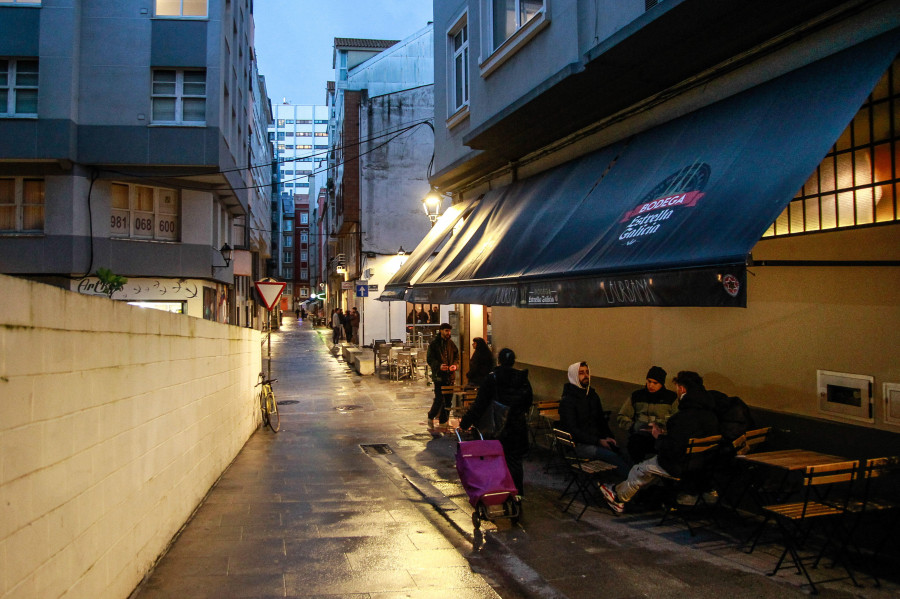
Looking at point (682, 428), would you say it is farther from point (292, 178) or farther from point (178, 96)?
point (292, 178)

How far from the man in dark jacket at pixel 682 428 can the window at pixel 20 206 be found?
2070cm

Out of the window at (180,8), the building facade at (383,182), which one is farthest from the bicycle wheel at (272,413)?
the building facade at (383,182)

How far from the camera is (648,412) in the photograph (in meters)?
7.90

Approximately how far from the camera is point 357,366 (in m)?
24.8

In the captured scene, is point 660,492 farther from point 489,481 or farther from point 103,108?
point 103,108

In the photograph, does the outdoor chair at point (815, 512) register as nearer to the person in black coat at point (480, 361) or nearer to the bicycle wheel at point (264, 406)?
the person in black coat at point (480, 361)

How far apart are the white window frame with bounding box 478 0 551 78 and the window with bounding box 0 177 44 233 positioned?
16.3m

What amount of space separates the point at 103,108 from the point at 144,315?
18741 millimetres

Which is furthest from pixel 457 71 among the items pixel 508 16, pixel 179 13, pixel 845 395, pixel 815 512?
pixel 179 13

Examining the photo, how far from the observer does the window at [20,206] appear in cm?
2086

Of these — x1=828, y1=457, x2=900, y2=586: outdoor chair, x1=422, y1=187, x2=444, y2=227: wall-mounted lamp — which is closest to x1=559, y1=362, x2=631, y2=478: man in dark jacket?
x1=828, y1=457, x2=900, y2=586: outdoor chair

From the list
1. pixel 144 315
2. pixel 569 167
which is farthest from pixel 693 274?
pixel 569 167

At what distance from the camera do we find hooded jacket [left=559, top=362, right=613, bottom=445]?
7961mm

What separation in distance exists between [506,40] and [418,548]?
7837 millimetres
